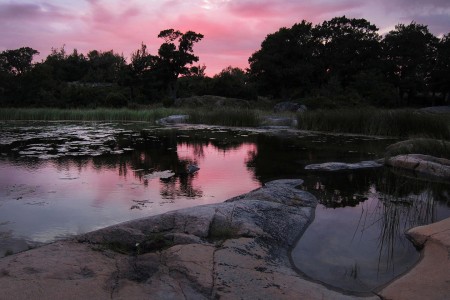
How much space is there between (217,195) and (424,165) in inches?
183

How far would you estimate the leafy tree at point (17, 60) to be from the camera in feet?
147

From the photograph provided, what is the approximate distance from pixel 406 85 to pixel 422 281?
4319cm

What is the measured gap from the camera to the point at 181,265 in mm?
3062

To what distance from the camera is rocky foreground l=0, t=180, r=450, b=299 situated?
2.73 meters

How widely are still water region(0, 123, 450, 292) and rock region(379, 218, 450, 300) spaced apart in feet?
0.70

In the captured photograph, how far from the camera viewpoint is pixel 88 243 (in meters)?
3.60

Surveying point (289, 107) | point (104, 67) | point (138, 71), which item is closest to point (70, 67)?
point (104, 67)

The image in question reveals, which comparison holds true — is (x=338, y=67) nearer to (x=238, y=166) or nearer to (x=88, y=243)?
(x=238, y=166)

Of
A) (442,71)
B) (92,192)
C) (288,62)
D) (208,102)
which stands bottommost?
(92,192)

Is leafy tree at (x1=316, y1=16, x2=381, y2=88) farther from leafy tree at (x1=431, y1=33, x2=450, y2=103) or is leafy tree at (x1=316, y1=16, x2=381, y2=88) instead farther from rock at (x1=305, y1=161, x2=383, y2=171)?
rock at (x1=305, y1=161, x2=383, y2=171)

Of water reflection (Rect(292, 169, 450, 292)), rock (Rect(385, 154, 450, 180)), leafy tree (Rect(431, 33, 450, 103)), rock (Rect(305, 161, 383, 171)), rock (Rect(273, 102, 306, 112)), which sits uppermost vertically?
leafy tree (Rect(431, 33, 450, 103))

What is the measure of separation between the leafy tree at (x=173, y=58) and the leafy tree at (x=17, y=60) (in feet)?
49.4

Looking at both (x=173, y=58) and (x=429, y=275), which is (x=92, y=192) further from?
(x=173, y=58)

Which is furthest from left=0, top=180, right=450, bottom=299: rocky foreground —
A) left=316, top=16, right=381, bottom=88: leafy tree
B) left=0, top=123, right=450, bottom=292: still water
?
left=316, top=16, right=381, bottom=88: leafy tree
